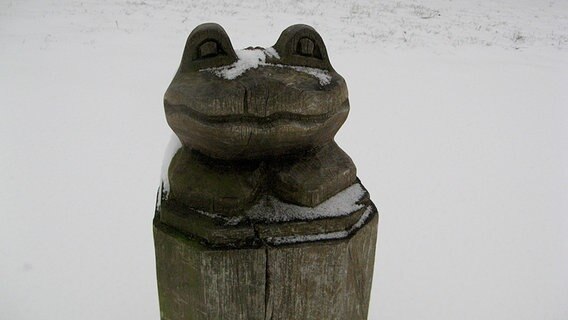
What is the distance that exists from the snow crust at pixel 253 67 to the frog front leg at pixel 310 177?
19 cm

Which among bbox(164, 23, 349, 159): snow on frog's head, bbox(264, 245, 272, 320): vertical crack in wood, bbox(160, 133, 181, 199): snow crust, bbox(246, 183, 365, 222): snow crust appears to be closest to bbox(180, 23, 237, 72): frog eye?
bbox(164, 23, 349, 159): snow on frog's head

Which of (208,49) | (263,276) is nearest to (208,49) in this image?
(208,49)

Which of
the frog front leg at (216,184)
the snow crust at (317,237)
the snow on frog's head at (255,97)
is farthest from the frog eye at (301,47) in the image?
the snow crust at (317,237)

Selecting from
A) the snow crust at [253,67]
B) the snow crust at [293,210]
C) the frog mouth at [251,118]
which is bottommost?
the snow crust at [293,210]

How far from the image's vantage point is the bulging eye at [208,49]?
4.03ft

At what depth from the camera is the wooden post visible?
1141 millimetres

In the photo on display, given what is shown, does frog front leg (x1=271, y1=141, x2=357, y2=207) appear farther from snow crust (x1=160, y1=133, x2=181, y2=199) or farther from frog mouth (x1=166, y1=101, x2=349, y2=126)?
snow crust (x1=160, y1=133, x2=181, y2=199)

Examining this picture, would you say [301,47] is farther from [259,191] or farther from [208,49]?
[259,191]

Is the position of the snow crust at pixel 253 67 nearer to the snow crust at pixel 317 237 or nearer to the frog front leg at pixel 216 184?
the frog front leg at pixel 216 184

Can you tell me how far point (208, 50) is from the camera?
1.23 meters

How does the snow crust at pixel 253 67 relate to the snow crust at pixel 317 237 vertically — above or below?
above

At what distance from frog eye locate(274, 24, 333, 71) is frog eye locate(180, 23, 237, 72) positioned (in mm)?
134

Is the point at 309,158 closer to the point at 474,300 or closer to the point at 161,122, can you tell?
the point at 474,300

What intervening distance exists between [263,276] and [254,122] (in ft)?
1.20
